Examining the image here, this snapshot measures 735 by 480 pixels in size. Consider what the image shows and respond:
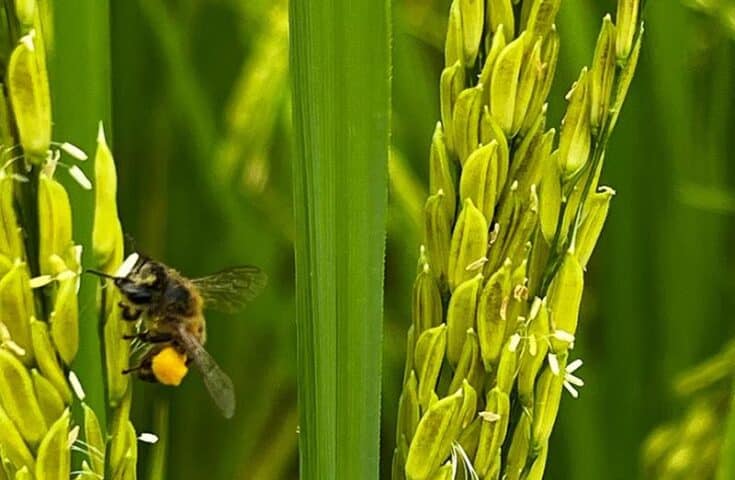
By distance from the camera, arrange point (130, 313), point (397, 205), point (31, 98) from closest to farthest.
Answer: point (31, 98) → point (130, 313) → point (397, 205)

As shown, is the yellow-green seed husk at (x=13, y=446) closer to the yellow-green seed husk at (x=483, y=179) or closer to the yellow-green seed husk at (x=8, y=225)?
the yellow-green seed husk at (x=8, y=225)

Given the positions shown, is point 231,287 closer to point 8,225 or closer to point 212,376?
point 212,376

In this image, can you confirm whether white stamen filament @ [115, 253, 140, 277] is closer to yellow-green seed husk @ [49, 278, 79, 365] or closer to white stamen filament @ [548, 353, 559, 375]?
yellow-green seed husk @ [49, 278, 79, 365]

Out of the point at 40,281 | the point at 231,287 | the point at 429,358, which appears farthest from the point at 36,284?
the point at 231,287

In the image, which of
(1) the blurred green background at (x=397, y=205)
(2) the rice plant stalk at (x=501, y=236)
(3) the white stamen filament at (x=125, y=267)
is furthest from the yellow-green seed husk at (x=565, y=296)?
(1) the blurred green background at (x=397, y=205)

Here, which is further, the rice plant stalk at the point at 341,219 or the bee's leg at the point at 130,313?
the bee's leg at the point at 130,313

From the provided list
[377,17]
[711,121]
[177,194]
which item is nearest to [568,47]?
[711,121]
